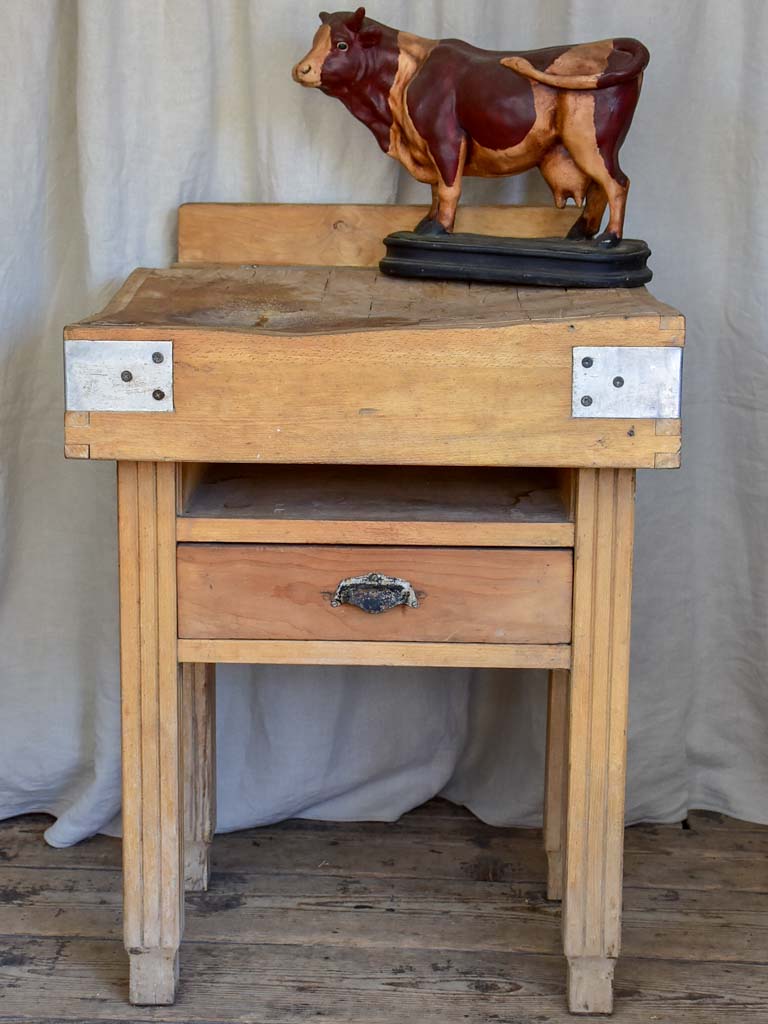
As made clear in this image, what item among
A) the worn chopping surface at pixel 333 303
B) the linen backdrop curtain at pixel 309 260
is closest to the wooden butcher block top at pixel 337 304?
the worn chopping surface at pixel 333 303

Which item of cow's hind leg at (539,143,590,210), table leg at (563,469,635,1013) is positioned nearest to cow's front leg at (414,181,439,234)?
cow's hind leg at (539,143,590,210)

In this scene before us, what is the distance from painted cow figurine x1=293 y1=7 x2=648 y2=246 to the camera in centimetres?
156

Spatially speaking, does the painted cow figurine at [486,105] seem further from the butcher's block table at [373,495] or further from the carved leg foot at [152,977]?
the carved leg foot at [152,977]

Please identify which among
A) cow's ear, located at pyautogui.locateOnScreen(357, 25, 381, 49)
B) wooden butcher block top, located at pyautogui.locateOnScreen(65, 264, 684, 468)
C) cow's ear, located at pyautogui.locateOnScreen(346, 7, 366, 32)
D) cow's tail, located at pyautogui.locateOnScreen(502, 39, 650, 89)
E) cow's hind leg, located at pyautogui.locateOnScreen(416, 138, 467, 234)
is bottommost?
wooden butcher block top, located at pyautogui.locateOnScreen(65, 264, 684, 468)

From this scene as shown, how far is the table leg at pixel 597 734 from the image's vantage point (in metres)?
1.39

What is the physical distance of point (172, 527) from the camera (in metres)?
1.40

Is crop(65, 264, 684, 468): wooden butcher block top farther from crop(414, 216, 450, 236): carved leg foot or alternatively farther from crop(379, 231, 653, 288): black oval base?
crop(414, 216, 450, 236): carved leg foot

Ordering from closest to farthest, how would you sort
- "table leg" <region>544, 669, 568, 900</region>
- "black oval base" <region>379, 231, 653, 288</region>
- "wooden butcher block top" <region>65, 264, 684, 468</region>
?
"wooden butcher block top" <region>65, 264, 684, 468</region>
"black oval base" <region>379, 231, 653, 288</region>
"table leg" <region>544, 669, 568, 900</region>

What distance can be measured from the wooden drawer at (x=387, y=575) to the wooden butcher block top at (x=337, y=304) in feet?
0.75

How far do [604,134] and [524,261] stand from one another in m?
0.19

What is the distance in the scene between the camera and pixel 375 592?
139 centimetres

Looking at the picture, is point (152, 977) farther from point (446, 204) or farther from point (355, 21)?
point (355, 21)

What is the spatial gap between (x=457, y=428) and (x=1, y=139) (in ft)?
2.80

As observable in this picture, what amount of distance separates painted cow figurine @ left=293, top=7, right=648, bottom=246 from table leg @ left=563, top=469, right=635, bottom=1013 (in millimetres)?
358
